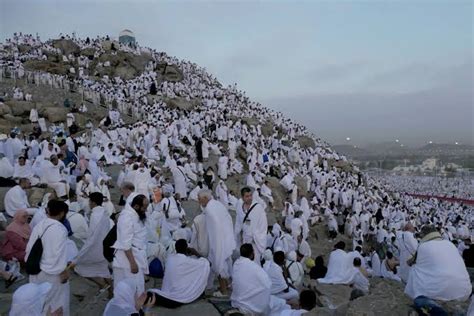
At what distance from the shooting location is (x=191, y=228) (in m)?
6.73

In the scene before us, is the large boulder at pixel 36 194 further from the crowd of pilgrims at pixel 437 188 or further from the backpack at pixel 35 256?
the crowd of pilgrims at pixel 437 188

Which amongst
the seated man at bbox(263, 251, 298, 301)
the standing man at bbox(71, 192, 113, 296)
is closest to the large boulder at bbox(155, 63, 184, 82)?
the seated man at bbox(263, 251, 298, 301)

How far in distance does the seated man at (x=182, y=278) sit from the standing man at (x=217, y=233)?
0.31 m

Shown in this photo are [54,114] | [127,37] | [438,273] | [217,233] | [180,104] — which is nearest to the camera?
[438,273]

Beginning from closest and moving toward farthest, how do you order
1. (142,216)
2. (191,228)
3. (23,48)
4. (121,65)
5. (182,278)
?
1. (142,216)
2. (182,278)
3. (191,228)
4. (121,65)
5. (23,48)

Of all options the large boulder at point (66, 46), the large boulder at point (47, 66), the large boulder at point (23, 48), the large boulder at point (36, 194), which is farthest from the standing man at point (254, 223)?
the large boulder at point (23, 48)

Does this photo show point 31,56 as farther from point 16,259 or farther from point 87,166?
point 16,259

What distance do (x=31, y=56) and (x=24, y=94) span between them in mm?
12917

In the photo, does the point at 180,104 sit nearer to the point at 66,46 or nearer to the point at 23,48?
the point at 66,46

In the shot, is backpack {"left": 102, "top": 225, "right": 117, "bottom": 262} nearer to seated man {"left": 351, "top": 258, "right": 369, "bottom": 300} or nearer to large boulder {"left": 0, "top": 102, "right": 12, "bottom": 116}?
seated man {"left": 351, "top": 258, "right": 369, "bottom": 300}

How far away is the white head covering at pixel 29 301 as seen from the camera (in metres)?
3.13

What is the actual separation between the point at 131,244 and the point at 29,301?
1.17 m

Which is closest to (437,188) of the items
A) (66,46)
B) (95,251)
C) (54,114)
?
(66,46)

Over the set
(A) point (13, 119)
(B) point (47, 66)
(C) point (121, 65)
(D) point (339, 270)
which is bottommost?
(D) point (339, 270)
